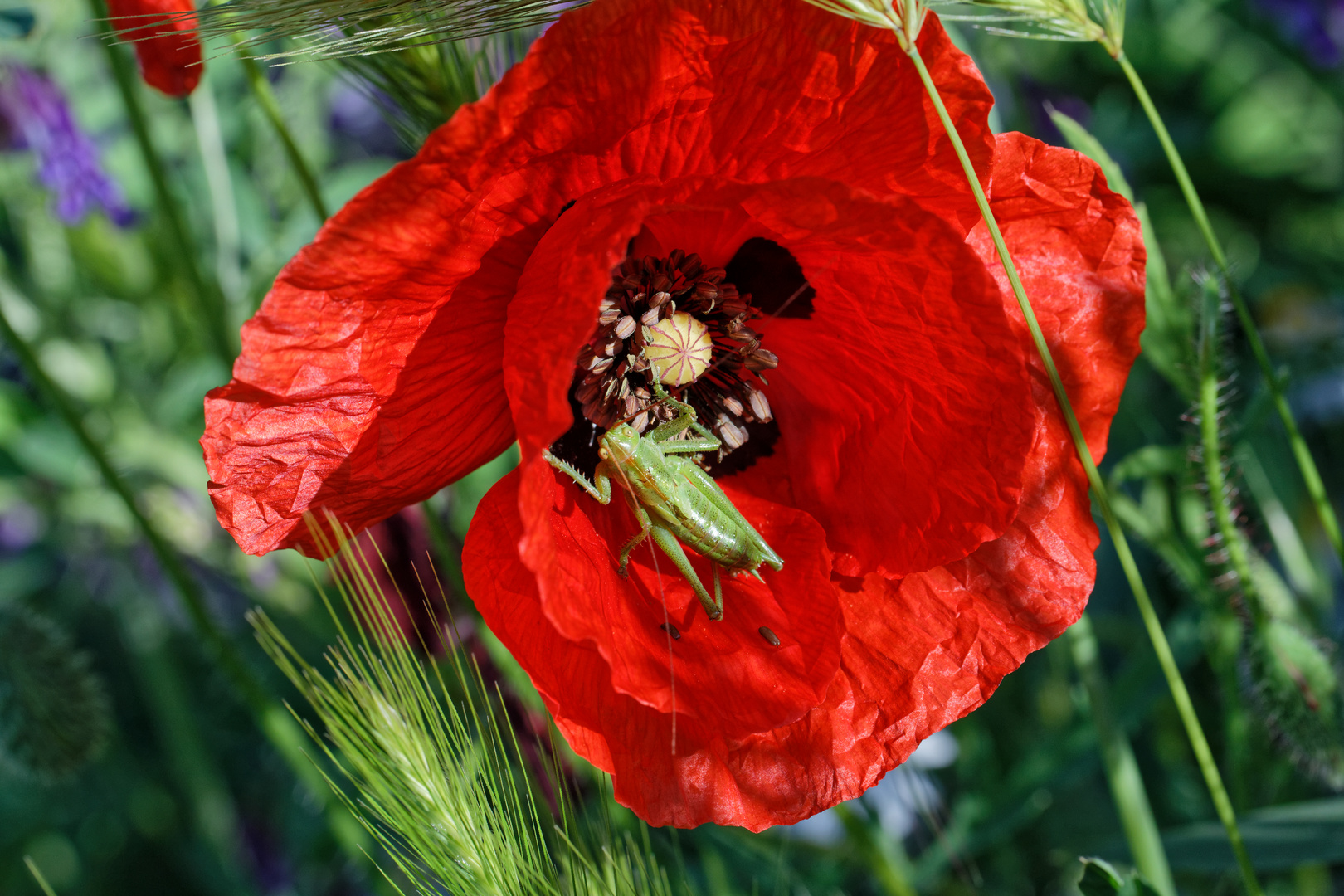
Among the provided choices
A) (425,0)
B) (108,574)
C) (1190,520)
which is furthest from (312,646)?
(1190,520)

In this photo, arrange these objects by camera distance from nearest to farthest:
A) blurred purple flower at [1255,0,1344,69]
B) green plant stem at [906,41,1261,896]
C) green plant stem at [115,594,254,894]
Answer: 1. green plant stem at [906,41,1261,896]
2. green plant stem at [115,594,254,894]
3. blurred purple flower at [1255,0,1344,69]

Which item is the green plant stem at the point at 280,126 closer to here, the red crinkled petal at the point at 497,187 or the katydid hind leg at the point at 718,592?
the red crinkled petal at the point at 497,187

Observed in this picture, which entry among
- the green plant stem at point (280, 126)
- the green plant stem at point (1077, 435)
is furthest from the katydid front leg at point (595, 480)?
the green plant stem at point (1077, 435)

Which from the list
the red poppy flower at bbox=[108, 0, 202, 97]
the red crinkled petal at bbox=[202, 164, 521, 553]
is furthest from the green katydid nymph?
the red poppy flower at bbox=[108, 0, 202, 97]

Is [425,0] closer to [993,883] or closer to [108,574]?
[993,883]

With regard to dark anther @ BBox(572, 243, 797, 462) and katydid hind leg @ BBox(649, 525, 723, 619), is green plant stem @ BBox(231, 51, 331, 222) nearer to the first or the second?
dark anther @ BBox(572, 243, 797, 462)

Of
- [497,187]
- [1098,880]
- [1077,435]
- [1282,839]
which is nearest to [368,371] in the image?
[497,187]
